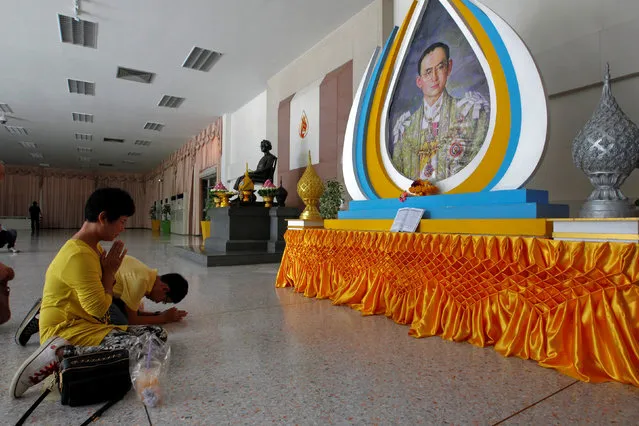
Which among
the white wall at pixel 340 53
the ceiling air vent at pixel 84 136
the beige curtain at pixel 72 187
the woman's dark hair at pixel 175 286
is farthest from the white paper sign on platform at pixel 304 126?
the ceiling air vent at pixel 84 136

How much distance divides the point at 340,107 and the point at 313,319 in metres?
3.50

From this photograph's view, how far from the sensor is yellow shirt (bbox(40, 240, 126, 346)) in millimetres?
1181

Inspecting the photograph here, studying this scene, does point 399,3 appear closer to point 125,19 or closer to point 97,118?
point 125,19

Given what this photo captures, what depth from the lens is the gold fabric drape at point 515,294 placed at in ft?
3.95

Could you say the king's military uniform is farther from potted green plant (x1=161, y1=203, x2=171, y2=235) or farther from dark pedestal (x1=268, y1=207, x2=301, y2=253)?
potted green plant (x1=161, y1=203, x2=171, y2=235)

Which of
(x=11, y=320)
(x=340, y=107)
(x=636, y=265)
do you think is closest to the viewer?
(x=636, y=265)

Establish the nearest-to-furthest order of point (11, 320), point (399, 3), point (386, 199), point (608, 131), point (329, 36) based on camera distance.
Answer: point (608, 131)
point (11, 320)
point (386, 199)
point (399, 3)
point (329, 36)

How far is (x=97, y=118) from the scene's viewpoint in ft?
31.0

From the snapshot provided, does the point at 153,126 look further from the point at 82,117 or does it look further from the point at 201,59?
the point at 201,59

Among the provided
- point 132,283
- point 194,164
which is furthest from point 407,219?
point 194,164

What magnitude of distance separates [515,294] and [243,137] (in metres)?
7.63

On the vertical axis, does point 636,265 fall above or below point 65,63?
below

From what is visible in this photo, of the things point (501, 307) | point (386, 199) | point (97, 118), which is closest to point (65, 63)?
point (97, 118)

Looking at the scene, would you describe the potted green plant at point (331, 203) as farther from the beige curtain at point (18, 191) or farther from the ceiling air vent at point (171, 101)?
the beige curtain at point (18, 191)
